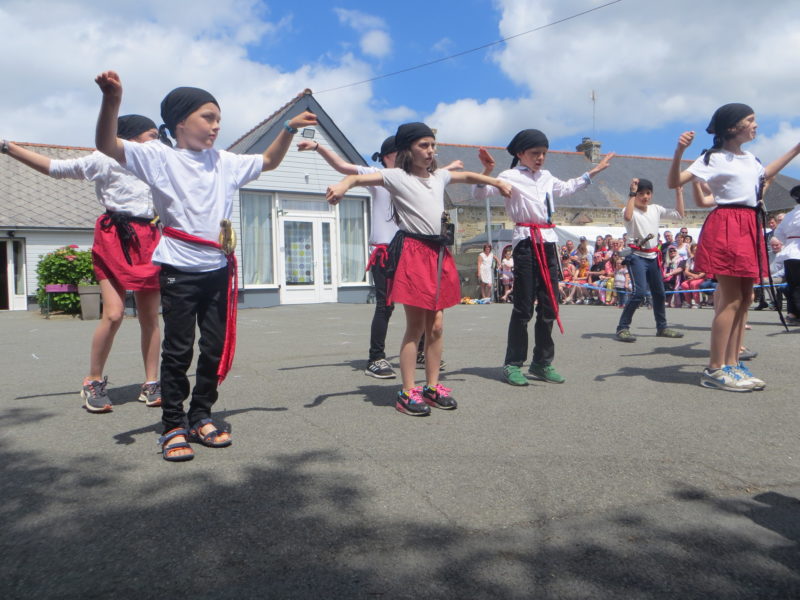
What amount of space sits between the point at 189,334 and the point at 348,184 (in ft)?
3.91

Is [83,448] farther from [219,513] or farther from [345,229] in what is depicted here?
[345,229]

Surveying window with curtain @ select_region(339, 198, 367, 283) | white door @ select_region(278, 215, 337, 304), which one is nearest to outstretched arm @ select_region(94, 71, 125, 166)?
white door @ select_region(278, 215, 337, 304)

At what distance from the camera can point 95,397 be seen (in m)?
4.35

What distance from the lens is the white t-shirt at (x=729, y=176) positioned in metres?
4.86

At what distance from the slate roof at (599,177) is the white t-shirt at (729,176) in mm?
31675

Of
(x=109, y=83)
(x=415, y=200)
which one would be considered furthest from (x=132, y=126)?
(x=415, y=200)

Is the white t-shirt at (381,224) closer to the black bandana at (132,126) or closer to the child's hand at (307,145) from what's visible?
the child's hand at (307,145)

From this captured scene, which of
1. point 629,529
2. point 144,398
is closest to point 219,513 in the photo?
point 629,529

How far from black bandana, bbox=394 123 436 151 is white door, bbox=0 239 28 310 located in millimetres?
19405

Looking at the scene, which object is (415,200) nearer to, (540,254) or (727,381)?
(540,254)

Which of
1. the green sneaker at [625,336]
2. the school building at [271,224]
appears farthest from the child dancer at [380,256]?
the school building at [271,224]

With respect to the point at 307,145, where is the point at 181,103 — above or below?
above

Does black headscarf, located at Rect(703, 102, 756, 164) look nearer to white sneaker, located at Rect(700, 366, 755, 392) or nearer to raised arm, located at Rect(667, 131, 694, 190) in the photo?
raised arm, located at Rect(667, 131, 694, 190)

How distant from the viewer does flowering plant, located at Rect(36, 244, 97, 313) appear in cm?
1493
